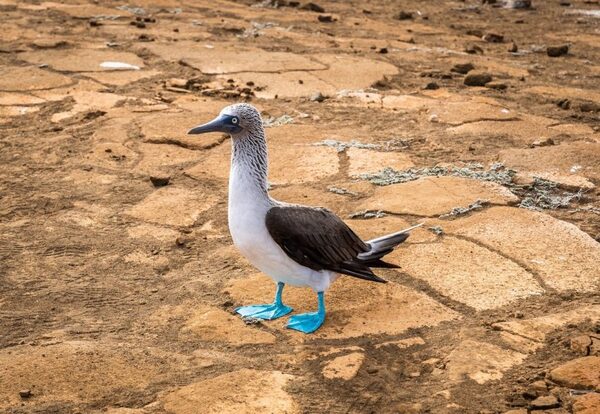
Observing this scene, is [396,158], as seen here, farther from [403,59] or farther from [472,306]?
[403,59]

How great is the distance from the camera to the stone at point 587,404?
2979 millimetres

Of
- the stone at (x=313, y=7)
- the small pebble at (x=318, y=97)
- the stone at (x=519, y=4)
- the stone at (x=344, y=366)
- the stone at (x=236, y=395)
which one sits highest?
the stone at (x=519, y=4)

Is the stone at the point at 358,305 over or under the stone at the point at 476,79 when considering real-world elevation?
under

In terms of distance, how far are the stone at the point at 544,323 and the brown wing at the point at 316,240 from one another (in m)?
0.55

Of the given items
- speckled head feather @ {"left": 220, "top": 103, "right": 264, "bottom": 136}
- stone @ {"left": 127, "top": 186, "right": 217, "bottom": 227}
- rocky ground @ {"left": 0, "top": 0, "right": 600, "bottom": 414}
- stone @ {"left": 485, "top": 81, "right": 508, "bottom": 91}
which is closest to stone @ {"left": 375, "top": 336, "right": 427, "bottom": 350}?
rocky ground @ {"left": 0, "top": 0, "right": 600, "bottom": 414}

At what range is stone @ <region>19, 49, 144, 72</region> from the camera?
729cm

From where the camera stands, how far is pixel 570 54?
8711 mm

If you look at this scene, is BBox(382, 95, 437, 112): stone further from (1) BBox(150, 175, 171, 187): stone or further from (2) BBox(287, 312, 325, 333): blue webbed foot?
(2) BBox(287, 312, 325, 333): blue webbed foot

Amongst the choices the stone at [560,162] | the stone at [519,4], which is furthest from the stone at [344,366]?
the stone at [519,4]

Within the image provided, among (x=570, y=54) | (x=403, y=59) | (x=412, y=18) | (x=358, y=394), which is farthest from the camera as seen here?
(x=412, y=18)

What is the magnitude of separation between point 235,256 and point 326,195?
851 mm

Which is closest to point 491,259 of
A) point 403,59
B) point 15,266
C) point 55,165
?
point 15,266

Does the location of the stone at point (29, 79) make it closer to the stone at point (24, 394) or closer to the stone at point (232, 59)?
the stone at point (232, 59)

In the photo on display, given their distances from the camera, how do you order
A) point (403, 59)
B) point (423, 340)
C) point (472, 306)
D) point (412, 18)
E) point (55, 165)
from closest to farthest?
point (423, 340) → point (472, 306) → point (55, 165) → point (403, 59) → point (412, 18)
